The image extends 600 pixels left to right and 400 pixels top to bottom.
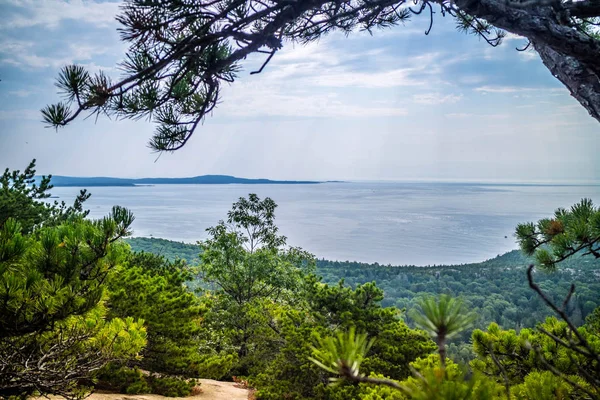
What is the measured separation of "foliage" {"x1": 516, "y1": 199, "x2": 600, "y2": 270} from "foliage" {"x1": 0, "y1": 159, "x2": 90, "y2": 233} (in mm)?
7020

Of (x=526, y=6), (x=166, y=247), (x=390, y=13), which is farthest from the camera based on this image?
(x=166, y=247)

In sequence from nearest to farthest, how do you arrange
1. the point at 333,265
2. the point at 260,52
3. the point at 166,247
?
the point at 260,52 < the point at 166,247 < the point at 333,265

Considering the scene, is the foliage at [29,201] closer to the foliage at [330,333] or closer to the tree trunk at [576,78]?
the foliage at [330,333]

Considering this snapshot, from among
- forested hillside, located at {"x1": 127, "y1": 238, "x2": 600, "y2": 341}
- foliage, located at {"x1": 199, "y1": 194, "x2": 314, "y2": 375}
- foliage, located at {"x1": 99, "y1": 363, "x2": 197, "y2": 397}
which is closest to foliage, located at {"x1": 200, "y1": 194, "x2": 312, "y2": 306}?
foliage, located at {"x1": 199, "y1": 194, "x2": 314, "y2": 375}

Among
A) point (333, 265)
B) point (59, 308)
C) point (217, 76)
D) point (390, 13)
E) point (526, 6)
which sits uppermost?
point (390, 13)

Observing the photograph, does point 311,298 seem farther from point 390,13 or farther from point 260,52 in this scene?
point 260,52

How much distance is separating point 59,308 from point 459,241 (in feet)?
126

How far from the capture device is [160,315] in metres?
5.45

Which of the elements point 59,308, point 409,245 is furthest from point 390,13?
point 409,245

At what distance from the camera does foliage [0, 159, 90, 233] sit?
695 cm

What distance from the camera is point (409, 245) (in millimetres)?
34750

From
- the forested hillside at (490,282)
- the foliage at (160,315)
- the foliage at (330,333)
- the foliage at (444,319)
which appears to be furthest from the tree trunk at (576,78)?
the foliage at (160,315)

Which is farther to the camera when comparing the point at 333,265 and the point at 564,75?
the point at 333,265

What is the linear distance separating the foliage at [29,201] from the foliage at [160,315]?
2.56 m
